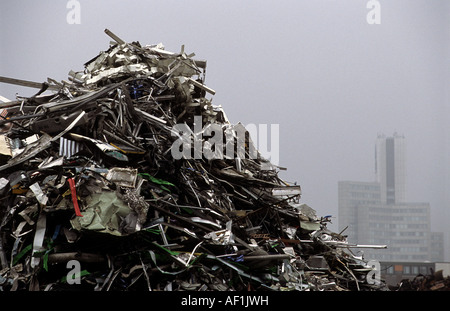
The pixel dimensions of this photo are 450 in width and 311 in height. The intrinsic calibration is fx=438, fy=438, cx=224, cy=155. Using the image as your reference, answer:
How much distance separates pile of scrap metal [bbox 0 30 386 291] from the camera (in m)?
6.38

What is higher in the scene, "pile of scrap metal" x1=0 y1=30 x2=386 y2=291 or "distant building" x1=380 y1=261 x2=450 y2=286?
"pile of scrap metal" x1=0 y1=30 x2=386 y2=291

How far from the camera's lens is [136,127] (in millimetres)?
8469

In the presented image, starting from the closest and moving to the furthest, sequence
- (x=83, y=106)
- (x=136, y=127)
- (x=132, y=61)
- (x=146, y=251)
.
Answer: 1. (x=146, y=251)
2. (x=83, y=106)
3. (x=136, y=127)
4. (x=132, y=61)

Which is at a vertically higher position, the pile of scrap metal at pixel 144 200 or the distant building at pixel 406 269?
the pile of scrap metal at pixel 144 200

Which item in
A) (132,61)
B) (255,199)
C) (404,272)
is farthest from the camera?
(404,272)

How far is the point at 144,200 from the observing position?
22.1 ft

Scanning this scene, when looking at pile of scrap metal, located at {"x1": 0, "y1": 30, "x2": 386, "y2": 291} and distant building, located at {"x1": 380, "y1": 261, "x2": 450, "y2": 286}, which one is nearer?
pile of scrap metal, located at {"x1": 0, "y1": 30, "x2": 386, "y2": 291}

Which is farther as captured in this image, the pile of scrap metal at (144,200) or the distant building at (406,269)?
the distant building at (406,269)

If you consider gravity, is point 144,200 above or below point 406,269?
above

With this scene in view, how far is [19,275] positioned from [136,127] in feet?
11.1

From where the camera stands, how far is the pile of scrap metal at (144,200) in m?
6.38

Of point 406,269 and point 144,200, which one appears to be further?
point 406,269

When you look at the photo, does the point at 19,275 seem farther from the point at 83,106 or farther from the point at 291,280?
the point at 291,280
